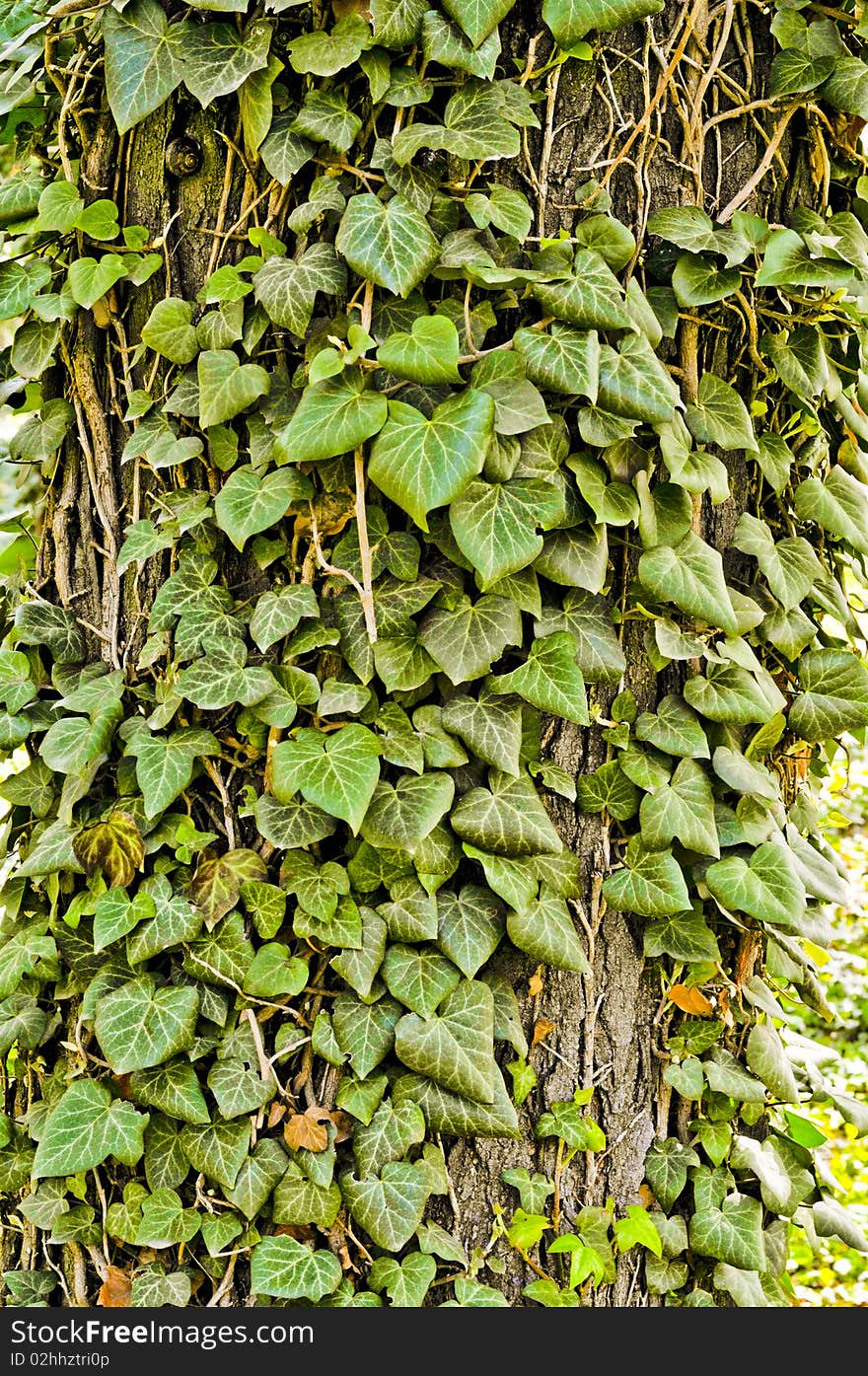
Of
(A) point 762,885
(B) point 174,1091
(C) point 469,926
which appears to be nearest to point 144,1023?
(B) point 174,1091

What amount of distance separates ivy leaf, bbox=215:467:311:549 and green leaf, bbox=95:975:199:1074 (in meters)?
0.63

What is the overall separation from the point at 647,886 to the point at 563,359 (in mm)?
747

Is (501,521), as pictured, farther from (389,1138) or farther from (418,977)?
(389,1138)

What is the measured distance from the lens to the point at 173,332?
1519mm

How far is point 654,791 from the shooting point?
1.56 metres

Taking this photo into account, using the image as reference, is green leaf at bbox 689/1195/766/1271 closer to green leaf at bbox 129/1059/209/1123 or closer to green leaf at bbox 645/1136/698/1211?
green leaf at bbox 645/1136/698/1211

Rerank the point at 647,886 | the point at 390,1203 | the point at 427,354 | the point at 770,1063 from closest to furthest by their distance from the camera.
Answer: the point at 427,354
the point at 390,1203
the point at 647,886
the point at 770,1063

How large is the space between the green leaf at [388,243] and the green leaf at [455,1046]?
3.13 feet

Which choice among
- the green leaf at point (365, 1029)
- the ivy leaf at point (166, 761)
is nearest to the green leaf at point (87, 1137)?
the green leaf at point (365, 1029)

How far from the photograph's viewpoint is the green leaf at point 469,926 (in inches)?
57.9

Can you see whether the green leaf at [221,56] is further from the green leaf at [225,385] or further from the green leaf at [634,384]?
the green leaf at [634,384]

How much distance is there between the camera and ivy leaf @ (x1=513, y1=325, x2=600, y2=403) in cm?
140

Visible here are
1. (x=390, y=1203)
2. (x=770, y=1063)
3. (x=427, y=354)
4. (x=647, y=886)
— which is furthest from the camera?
(x=770, y=1063)

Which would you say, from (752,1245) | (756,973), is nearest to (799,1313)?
(752,1245)
